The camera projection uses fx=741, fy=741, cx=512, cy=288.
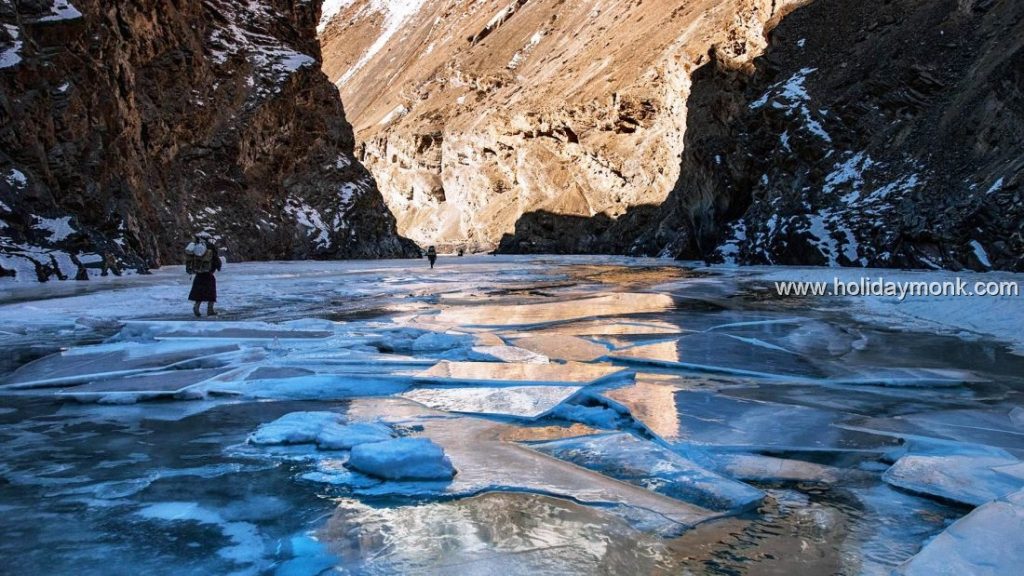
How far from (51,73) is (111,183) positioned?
4.27 metres

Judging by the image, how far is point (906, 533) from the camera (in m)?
3.13

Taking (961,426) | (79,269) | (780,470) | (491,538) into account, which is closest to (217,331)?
(491,538)

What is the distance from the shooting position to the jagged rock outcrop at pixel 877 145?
69.4 feet

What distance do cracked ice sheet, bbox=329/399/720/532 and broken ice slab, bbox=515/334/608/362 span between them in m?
3.02

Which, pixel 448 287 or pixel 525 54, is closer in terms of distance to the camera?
pixel 448 287

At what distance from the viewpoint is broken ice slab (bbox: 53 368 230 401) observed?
585 cm

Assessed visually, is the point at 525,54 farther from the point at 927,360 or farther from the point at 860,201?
the point at 927,360

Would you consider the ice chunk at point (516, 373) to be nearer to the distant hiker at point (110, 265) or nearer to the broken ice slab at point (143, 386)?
the broken ice slab at point (143, 386)

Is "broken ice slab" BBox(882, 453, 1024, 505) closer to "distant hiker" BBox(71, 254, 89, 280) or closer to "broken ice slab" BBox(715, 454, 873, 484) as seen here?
"broken ice slab" BBox(715, 454, 873, 484)

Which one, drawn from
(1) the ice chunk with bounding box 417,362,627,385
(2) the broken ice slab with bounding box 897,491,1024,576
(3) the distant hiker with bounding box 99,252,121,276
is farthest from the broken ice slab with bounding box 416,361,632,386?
(3) the distant hiker with bounding box 99,252,121,276

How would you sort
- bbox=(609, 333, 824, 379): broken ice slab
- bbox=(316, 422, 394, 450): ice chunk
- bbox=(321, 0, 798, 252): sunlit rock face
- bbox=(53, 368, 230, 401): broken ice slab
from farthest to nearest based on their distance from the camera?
bbox=(321, 0, 798, 252): sunlit rock face
bbox=(609, 333, 824, 379): broken ice slab
bbox=(53, 368, 230, 401): broken ice slab
bbox=(316, 422, 394, 450): ice chunk

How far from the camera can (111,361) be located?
7051mm

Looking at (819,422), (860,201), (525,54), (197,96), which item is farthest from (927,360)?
(525,54)

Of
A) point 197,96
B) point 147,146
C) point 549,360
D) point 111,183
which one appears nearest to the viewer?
point 549,360
